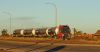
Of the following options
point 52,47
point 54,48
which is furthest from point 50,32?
point 54,48

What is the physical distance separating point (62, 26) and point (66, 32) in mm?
1577

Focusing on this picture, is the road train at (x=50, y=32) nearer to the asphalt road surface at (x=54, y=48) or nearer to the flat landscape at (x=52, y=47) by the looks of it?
the flat landscape at (x=52, y=47)

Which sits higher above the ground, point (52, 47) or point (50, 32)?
point (50, 32)

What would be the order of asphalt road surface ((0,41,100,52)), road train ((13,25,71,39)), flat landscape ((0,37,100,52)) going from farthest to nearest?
1. road train ((13,25,71,39))
2. flat landscape ((0,37,100,52))
3. asphalt road surface ((0,41,100,52))

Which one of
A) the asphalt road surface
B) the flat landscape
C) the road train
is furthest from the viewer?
the road train

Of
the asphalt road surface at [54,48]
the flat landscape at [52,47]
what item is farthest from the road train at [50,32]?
the asphalt road surface at [54,48]

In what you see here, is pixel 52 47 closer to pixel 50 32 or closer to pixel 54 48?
pixel 54 48

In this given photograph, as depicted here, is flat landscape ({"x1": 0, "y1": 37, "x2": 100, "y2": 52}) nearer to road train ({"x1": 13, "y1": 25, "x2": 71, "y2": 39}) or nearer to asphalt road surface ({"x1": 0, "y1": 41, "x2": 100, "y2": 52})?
asphalt road surface ({"x1": 0, "y1": 41, "x2": 100, "y2": 52})

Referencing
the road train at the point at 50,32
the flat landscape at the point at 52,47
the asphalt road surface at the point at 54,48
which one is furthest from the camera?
the road train at the point at 50,32

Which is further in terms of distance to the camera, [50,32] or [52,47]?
[50,32]

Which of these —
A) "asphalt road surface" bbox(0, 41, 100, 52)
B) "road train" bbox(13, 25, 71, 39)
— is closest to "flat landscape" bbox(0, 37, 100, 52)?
"asphalt road surface" bbox(0, 41, 100, 52)

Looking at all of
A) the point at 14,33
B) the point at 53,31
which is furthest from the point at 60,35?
the point at 14,33

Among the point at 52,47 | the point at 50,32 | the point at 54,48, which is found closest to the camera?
the point at 54,48

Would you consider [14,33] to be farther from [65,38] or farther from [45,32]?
[65,38]
